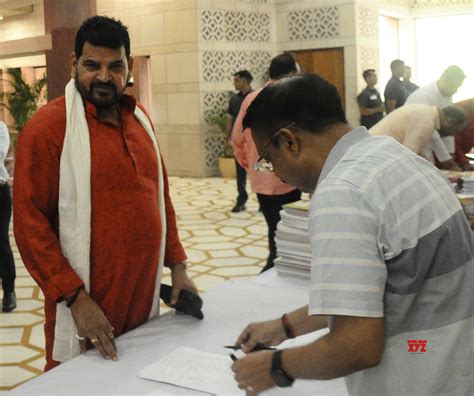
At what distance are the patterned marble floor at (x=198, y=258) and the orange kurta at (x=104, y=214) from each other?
157cm

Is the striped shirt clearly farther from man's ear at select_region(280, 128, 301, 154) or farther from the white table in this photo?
the white table

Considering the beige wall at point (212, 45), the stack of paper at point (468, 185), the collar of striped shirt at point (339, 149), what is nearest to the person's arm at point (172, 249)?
the collar of striped shirt at point (339, 149)

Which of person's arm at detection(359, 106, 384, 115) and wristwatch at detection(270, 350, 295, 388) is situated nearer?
wristwatch at detection(270, 350, 295, 388)

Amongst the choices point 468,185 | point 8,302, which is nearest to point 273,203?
point 468,185

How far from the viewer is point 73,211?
1.73 meters

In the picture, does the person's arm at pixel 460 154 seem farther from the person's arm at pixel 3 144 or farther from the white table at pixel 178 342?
the person's arm at pixel 3 144

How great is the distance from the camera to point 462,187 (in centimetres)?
325

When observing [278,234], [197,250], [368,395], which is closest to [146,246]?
[278,234]

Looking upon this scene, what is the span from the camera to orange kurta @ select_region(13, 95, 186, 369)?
168cm

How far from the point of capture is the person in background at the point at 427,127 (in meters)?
3.87

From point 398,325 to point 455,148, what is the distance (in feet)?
12.1

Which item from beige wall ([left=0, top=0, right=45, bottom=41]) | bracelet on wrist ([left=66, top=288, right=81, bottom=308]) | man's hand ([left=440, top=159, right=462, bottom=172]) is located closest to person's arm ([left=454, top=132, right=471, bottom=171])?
man's hand ([left=440, top=159, right=462, bottom=172])

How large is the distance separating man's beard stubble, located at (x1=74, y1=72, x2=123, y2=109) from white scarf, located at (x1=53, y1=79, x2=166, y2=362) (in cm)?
7

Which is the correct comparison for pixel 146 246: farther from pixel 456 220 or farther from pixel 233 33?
pixel 233 33
